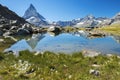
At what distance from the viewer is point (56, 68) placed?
20078 millimetres

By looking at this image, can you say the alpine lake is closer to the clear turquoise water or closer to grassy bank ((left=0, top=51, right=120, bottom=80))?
the clear turquoise water

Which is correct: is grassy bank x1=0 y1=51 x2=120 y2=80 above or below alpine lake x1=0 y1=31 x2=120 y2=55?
above

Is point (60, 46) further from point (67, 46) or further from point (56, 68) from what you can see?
point (56, 68)

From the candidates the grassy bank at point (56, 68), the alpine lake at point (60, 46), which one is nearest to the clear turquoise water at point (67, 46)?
the alpine lake at point (60, 46)

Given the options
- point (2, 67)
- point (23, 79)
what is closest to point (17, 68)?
point (2, 67)

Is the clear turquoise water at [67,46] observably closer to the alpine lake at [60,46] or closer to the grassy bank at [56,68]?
the alpine lake at [60,46]

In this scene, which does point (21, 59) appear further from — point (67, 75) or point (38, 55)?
point (67, 75)

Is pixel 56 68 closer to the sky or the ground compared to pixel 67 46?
closer to the sky

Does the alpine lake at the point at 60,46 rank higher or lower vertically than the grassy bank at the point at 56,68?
lower

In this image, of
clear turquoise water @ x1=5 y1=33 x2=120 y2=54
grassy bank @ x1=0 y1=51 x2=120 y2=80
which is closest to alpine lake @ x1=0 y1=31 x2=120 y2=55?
clear turquoise water @ x1=5 y1=33 x2=120 y2=54

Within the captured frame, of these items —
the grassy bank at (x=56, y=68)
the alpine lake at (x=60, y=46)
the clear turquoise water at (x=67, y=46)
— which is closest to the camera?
the grassy bank at (x=56, y=68)

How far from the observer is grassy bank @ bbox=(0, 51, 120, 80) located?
57.7 ft

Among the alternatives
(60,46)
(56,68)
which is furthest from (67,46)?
(56,68)

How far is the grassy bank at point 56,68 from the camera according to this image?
1759 centimetres
